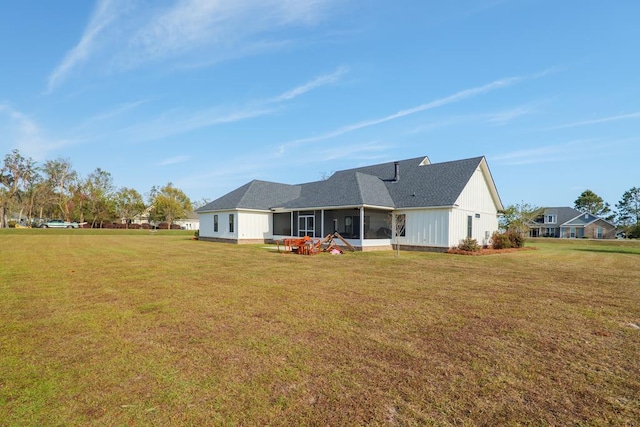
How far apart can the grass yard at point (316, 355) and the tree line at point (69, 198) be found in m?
69.9

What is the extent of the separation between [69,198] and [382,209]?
71094mm

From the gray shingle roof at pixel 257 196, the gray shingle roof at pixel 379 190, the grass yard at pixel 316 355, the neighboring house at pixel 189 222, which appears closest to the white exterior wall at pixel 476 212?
the gray shingle roof at pixel 379 190

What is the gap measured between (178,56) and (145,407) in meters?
17.8

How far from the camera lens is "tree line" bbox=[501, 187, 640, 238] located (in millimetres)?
31984

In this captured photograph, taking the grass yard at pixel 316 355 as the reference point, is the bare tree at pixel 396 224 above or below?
above

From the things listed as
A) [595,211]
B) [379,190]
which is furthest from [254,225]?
[595,211]

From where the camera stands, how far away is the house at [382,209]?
2012 centimetres

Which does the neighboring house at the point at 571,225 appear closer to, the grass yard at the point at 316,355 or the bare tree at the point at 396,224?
the bare tree at the point at 396,224

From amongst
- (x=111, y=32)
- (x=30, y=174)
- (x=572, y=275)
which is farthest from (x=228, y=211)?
(x=30, y=174)

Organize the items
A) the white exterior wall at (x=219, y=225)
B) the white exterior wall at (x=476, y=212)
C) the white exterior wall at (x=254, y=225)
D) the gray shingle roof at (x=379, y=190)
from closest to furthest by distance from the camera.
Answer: the white exterior wall at (x=476, y=212) → the gray shingle roof at (x=379, y=190) → the white exterior wall at (x=254, y=225) → the white exterior wall at (x=219, y=225)

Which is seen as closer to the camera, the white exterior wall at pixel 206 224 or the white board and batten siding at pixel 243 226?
the white board and batten siding at pixel 243 226

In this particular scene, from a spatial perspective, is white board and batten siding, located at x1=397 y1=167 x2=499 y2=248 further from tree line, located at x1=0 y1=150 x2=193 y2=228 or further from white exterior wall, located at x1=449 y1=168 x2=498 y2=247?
tree line, located at x1=0 y1=150 x2=193 y2=228

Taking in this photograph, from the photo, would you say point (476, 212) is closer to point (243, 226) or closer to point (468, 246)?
point (468, 246)

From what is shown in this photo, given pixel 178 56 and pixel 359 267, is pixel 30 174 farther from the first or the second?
pixel 359 267
